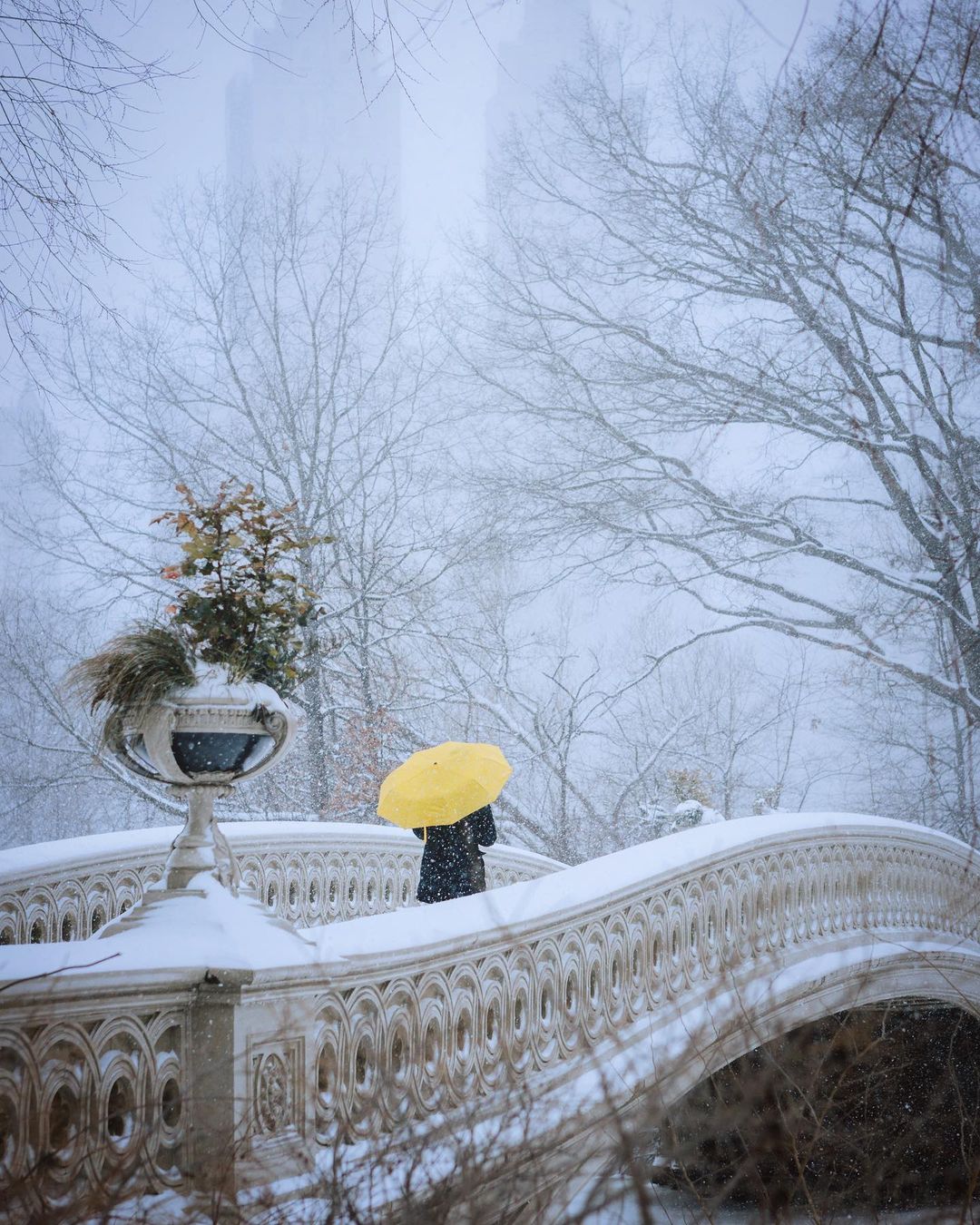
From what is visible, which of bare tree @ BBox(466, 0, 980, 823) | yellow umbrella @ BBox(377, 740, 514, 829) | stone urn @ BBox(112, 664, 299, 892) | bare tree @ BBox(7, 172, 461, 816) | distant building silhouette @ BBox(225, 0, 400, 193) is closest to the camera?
stone urn @ BBox(112, 664, 299, 892)

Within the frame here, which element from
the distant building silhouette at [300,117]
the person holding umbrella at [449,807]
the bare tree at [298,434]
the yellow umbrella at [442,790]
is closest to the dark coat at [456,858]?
the person holding umbrella at [449,807]

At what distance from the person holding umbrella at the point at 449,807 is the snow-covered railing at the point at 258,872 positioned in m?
0.95

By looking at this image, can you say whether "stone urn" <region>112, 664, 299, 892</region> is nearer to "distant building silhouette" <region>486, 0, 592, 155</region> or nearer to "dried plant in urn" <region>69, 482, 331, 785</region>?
"dried plant in urn" <region>69, 482, 331, 785</region>

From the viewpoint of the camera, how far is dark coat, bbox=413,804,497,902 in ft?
18.4

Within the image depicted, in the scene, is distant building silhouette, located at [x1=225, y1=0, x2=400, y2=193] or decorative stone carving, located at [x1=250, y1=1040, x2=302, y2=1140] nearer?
decorative stone carving, located at [x1=250, y1=1040, x2=302, y2=1140]

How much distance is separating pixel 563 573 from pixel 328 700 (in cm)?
392

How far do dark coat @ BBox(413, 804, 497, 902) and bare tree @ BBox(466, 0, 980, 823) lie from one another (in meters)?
7.06

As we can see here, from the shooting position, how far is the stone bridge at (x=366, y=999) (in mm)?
2365

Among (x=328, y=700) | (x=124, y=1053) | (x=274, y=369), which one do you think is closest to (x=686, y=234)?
(x=274, y=369)

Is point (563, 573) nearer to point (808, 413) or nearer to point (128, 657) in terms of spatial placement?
point (808, 413)

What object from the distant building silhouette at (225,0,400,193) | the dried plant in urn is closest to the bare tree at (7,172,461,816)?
the distant building silhouette at (225,0,400,193)

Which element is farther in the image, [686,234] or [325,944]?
[686,234]

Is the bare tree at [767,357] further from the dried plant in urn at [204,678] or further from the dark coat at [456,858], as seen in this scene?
the dried plant in urn at [204,678]

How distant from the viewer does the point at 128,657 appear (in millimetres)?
3764
